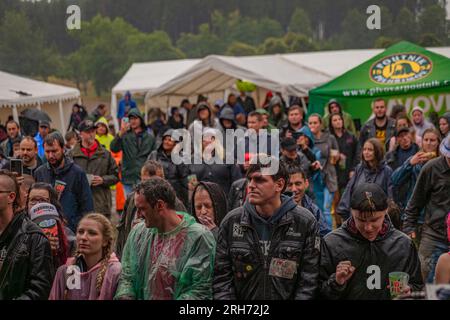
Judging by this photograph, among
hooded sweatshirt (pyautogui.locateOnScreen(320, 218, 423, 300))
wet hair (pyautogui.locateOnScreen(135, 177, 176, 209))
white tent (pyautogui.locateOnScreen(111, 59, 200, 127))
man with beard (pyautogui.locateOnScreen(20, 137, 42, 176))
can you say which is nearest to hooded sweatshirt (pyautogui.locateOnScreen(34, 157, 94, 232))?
man with beard (pyautogui.locateOnScreen(20, 137, 42, 176))

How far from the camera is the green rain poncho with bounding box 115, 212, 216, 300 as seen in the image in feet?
15.7

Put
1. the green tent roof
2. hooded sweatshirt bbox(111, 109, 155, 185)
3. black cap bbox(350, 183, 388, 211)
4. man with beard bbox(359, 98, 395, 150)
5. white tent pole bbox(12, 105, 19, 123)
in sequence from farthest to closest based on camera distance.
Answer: white tent pole bbox(12, 105, 19, 123) < the green tent roof < man with beard bbox(359, 98, 395, 150) < hooded sweatshirt bbox(111, 109, 155, 185) < black cap bbox(350, 183, 388, 211)

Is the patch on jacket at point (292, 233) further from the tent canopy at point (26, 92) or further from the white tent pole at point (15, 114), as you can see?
the tent canopy at point (26, 92)

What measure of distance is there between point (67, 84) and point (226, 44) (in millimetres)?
12654

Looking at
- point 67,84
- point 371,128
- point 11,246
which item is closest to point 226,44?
point 67,84

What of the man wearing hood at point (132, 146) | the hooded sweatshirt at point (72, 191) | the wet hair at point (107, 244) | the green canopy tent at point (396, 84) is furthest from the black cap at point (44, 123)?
the wet hair at point (107, 244)

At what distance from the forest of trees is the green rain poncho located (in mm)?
9298

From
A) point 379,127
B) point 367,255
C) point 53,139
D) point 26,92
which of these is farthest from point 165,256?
point 26,92

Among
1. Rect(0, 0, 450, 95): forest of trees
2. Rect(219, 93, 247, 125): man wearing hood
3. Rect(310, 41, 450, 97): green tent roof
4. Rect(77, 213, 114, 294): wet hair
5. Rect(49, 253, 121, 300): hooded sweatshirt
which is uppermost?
Rect(0, 0, 450, 95): forest of trees

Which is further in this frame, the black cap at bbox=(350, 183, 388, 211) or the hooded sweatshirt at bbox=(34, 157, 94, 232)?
the hooded sweatshirt at bbox=(34, 157, 94, 232)

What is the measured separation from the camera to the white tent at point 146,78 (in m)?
23.9

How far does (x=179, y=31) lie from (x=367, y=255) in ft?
98.7

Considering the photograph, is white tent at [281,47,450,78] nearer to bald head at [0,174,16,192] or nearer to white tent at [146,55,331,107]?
white tent at [146,55,331,107]
